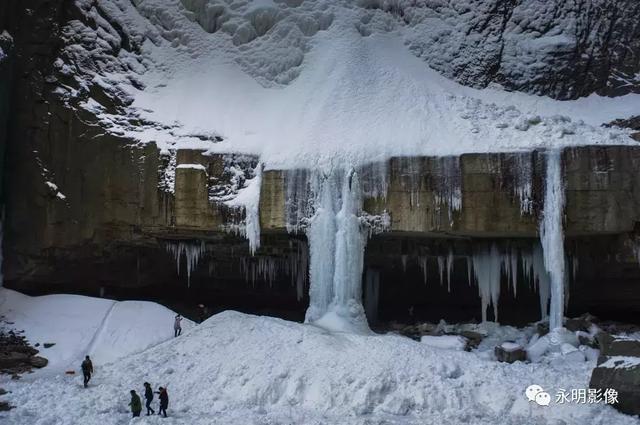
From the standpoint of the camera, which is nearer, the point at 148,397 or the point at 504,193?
the point at 148,397

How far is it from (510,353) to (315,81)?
14.2 meters

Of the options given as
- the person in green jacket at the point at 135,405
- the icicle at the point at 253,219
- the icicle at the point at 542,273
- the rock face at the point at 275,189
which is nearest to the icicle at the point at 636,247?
the rock face at the point at 275,189

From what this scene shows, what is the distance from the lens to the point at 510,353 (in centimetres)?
1762

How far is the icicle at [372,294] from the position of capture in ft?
84.1

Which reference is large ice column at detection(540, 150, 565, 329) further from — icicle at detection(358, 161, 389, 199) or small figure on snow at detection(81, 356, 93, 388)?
small figure on snow at detection(81, 356, 93, 388)

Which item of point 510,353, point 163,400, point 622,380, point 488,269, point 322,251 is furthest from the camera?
point 488,269

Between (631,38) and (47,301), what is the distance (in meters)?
24.8

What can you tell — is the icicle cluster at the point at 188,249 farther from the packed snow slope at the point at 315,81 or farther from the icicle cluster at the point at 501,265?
the icicle cluster at the point at 501,265

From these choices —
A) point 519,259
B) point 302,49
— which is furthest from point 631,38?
point 302,49

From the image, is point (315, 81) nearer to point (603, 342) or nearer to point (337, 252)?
point (337, 252)

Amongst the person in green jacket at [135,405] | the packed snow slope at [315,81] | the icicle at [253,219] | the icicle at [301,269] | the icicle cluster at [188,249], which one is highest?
the packed snow slope at [315,81]

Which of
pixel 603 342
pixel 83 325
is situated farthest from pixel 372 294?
pixel 83 325

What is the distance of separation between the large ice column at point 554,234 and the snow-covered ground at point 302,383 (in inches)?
95.4

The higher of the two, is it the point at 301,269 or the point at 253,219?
the point at 253,219
